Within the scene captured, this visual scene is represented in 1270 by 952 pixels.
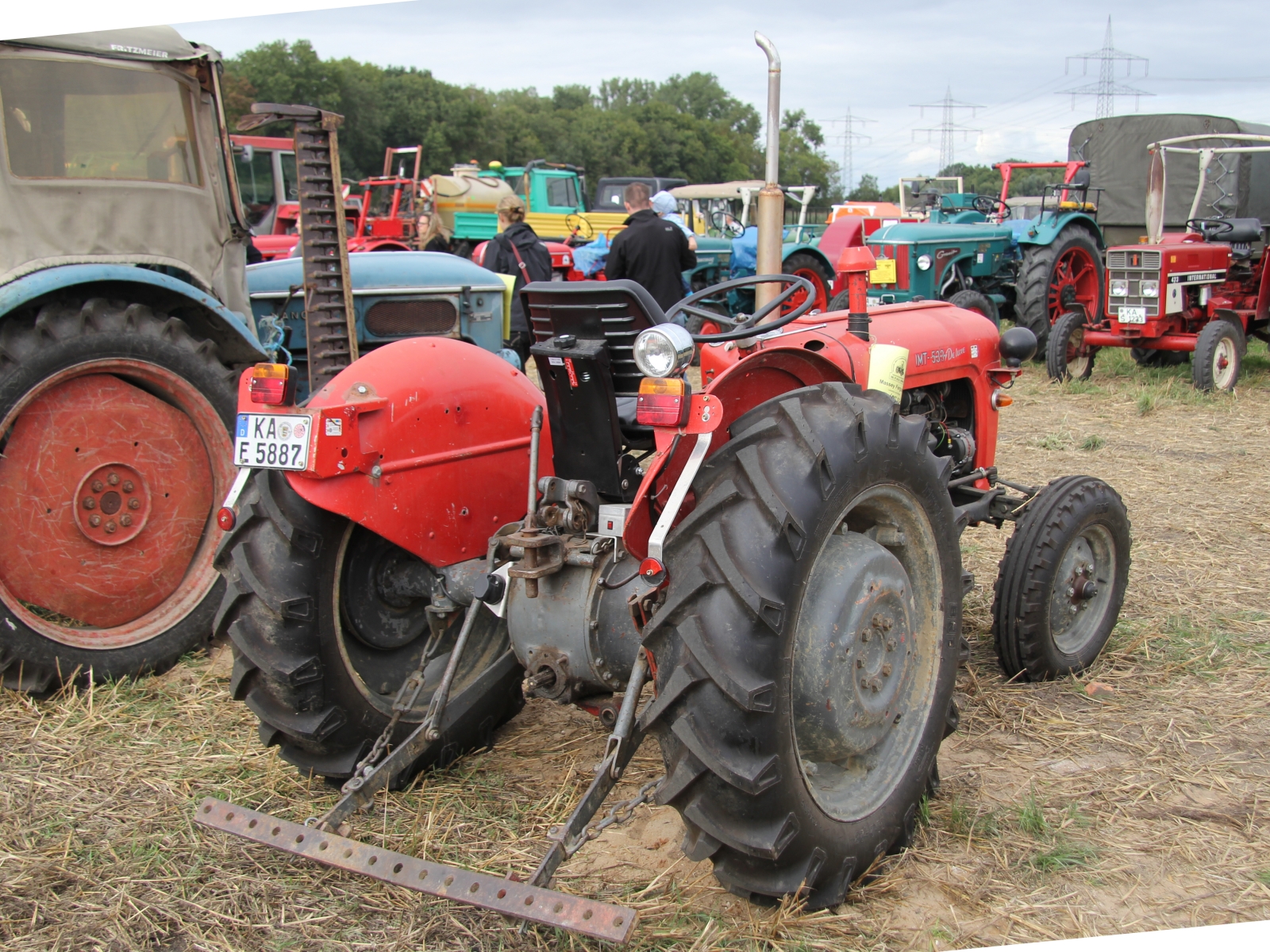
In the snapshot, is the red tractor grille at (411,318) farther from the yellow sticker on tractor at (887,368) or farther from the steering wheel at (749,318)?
the yellow sticker on tractor at (887,368)

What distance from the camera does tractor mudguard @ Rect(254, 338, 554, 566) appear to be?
2.53 metres

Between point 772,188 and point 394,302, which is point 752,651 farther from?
point 772,188

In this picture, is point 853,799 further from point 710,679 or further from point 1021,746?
point 1021,746

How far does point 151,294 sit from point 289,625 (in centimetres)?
206

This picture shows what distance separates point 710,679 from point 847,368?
53.9 inches

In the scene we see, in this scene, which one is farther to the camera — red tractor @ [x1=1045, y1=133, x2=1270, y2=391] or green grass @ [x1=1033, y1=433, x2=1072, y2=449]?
red tractor @ [x1=1045, y1=133, x2=1270, y2=391]

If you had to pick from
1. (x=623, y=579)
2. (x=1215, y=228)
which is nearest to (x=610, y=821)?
(x=623, y=579)

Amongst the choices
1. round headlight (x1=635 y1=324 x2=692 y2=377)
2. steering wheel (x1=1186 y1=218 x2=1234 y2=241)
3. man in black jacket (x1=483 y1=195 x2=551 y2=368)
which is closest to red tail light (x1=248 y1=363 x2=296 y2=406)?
round headlight (x1=635 y1=324 x2=692 y2=377)

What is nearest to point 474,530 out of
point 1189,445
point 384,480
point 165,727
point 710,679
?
point 384,480

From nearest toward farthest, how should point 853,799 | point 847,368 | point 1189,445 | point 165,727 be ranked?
point 853,799, point 847,368, point 165,727, point 1189,445

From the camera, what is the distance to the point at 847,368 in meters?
3.03

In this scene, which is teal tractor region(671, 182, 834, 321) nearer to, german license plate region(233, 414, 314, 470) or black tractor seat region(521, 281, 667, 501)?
black tractor seat region(521, 281, 667, 501)

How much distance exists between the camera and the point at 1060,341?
31.5 ft

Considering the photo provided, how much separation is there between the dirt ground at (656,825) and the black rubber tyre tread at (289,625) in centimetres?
30
